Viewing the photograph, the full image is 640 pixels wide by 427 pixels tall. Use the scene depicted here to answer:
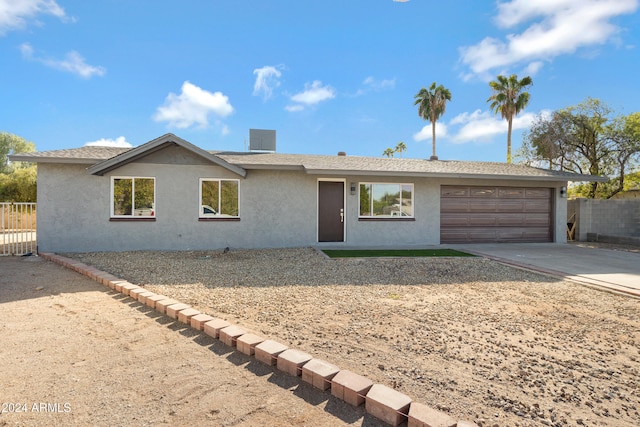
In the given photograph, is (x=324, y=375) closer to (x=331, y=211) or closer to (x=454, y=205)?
(x=331, y=211)

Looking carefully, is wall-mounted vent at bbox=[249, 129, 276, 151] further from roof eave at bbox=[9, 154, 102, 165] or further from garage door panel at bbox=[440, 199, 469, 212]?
garage door panel at bbox=[440, 199, 469, 212]

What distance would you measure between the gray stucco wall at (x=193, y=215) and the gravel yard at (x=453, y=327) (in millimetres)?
2632

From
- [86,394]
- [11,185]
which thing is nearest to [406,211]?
[86,394]

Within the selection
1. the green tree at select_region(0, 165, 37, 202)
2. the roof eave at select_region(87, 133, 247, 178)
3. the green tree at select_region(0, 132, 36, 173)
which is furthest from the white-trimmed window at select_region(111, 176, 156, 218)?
the green tree at select_region(0, 132, 36, 173)

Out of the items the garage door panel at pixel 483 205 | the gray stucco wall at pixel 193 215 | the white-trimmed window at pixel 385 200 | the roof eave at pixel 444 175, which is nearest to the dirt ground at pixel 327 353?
the gray stucco wall at pixel 193 215

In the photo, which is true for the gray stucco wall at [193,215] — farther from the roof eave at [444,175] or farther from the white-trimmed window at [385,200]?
the roof eave at [444,175]

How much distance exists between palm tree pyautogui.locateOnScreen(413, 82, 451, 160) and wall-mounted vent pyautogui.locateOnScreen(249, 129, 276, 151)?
18930 mm

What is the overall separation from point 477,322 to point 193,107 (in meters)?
24.7

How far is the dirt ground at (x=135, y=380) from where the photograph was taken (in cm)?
236

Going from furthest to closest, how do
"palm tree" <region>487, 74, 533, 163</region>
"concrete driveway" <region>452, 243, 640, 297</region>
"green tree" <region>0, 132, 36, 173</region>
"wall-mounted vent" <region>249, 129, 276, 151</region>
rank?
"green tree" <region>0, 132, 36, 173</region>
"palm tree" <region>487, 74, 533, 163</region>
"wall-mounted vent" <region>249, 129, 276, 151</region>
"concrete driveway" <region>452, 243, 640, 297</region>

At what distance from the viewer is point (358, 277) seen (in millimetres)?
6906

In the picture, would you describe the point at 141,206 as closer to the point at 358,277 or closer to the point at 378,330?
the point at 358,277

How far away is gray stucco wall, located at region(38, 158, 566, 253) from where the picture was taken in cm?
994

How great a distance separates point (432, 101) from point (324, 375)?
1186 inches
